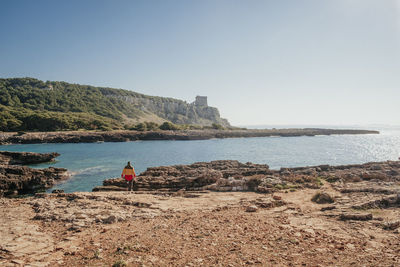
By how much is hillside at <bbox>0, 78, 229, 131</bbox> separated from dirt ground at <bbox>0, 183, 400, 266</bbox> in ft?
289

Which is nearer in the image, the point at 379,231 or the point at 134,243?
the point at 134,243

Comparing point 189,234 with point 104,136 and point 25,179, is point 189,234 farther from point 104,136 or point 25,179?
point 104,136

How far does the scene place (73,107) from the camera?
118062 millimetres

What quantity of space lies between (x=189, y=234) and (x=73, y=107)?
13051 cm

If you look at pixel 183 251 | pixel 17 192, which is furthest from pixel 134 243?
pixel 17 192

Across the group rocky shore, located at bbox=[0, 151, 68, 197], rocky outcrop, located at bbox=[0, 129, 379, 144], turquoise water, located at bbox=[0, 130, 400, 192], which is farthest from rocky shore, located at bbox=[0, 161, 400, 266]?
rocky outcrop, located at bbox=[0, 129, 379, 144]

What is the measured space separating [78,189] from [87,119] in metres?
84.4

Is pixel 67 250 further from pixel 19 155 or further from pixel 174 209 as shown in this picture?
pixel 19 155

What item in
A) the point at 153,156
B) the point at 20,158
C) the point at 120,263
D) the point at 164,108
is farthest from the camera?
the point at 164,108

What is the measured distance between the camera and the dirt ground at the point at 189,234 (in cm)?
618

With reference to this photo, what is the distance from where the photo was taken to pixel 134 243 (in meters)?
7.22

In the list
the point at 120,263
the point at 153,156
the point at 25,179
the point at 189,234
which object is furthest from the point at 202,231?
the point at 153,156

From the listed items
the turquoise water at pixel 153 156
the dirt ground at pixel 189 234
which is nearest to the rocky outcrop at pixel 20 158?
the turquoise water at pixel 153 156

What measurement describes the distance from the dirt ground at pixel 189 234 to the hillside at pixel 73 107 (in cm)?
8811
